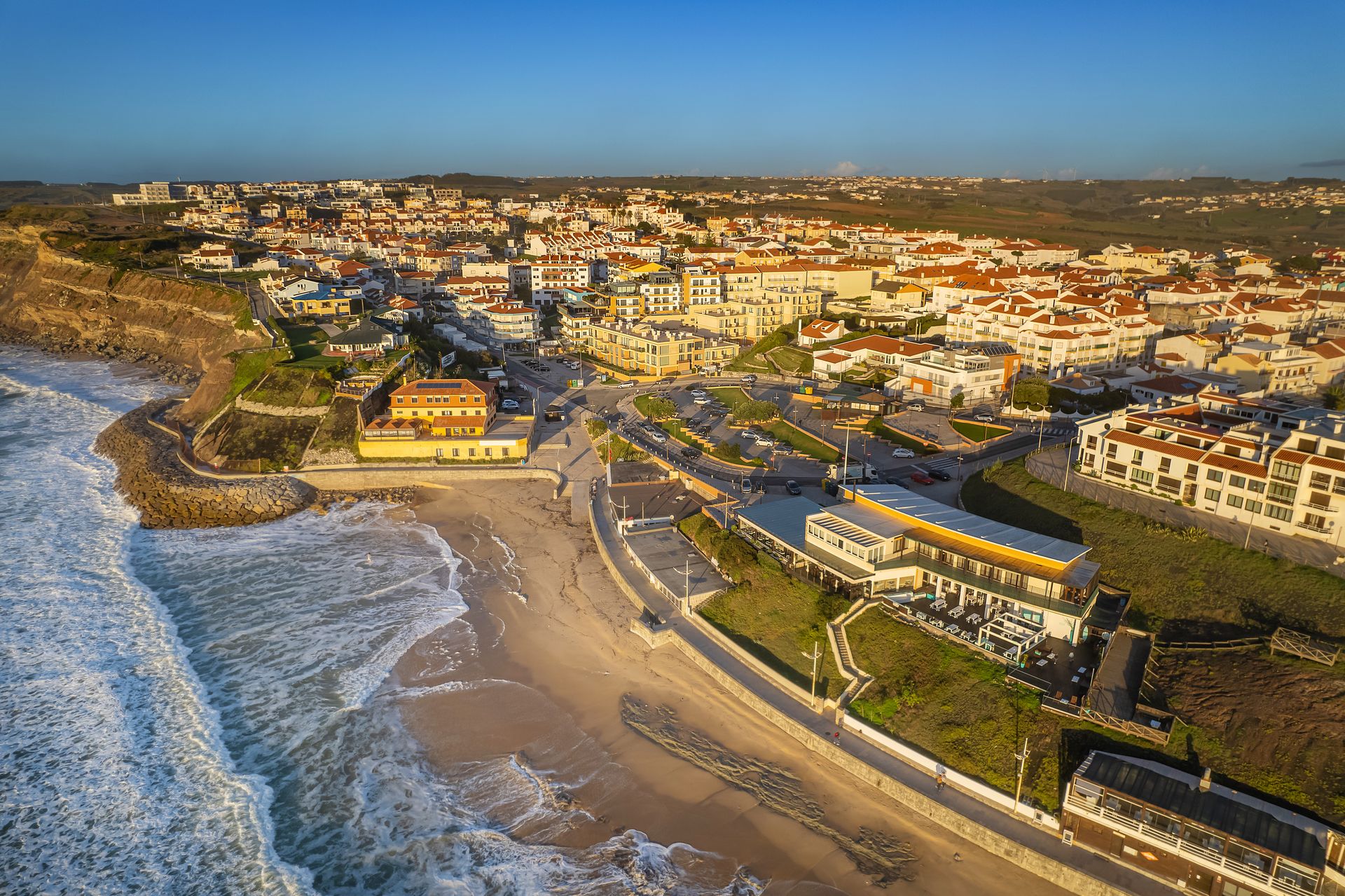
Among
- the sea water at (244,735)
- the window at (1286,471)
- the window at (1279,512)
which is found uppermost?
the window at (1286,471)

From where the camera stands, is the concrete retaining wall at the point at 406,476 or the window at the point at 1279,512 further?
the concrete retaining wall at the point at 406,476

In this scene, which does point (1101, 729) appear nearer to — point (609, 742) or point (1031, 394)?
point (609, 742)

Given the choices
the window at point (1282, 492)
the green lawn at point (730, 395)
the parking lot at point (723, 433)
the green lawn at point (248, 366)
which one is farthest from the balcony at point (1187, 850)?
the green lawn at point (248, 366)

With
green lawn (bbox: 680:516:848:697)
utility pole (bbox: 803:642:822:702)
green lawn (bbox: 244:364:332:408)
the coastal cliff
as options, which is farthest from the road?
the coastal cliff

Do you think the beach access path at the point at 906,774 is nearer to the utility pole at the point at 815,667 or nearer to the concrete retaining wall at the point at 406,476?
the utility pole at the point at 815,667

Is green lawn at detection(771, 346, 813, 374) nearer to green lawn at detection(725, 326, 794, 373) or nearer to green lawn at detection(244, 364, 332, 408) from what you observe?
green lawn at detection(725, 326, 794, 373)
